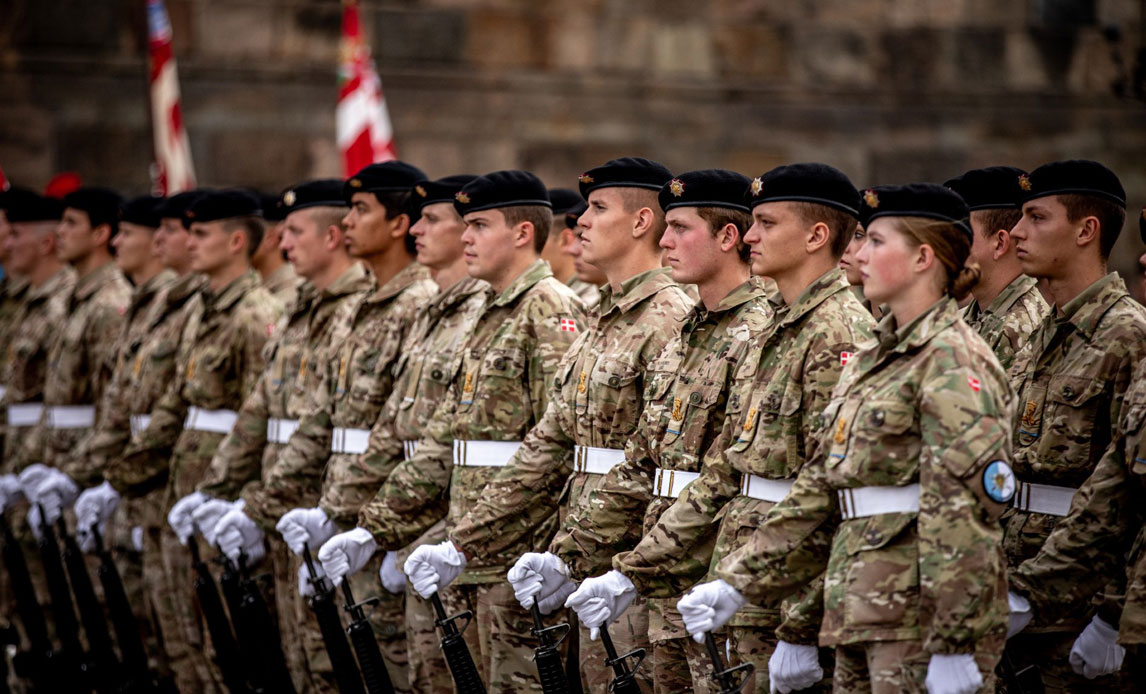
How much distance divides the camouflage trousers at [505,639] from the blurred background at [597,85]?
7952 mm

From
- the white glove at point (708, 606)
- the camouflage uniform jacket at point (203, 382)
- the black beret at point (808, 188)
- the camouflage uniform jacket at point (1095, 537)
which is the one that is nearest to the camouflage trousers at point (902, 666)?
the white glove at point (708, 606)

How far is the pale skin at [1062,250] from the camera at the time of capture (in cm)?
566

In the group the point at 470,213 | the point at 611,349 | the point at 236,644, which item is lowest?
the point at 236,644

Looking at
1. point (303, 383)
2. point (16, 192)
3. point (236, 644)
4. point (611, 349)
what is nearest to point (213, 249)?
point (303, 383)

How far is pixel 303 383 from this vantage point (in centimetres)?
806

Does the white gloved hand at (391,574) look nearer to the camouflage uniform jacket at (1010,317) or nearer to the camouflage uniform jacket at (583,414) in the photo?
the camouflage uniform jacket at (583,414)

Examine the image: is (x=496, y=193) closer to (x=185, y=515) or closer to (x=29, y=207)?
(x=185, y=515)

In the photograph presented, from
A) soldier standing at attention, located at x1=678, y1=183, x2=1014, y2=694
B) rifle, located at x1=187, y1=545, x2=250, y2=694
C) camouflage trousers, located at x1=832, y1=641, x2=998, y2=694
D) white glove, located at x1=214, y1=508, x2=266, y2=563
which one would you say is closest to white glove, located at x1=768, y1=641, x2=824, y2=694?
soldier standing at attention, located at x1=678, y1=183, x2=1014, y2=694

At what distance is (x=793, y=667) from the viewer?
4785 mm

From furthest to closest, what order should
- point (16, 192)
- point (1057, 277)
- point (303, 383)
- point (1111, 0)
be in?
point (1111, 0)
point (16, 192)
point (303, 383)
point (1057, 277)

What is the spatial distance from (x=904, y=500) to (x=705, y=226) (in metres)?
1.52

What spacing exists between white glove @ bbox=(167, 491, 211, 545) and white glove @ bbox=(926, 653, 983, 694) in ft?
16.1

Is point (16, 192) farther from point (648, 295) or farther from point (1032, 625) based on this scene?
point (1032, 625)

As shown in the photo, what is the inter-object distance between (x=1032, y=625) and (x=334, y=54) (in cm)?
994
